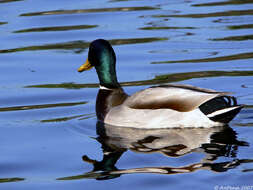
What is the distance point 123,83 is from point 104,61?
1.52 m

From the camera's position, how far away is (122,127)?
9.44 metres

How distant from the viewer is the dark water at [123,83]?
7352mm

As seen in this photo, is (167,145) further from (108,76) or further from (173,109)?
(108,76)

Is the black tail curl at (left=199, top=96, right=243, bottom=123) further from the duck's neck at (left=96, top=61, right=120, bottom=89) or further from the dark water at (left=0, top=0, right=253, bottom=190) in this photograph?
the duck's neck at (left=96, top=61, right=120, bottom=89)

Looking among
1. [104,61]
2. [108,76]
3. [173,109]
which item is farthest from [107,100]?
[173,109]

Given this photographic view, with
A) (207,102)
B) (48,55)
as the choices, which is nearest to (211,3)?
(48,55)

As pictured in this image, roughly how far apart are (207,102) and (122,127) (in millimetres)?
1193

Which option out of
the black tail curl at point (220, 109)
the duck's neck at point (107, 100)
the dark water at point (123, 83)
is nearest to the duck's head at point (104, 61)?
the duck's neck at point (107, 100)

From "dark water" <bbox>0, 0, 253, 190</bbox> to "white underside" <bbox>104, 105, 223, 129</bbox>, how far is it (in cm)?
12

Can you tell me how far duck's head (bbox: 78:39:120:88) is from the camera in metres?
10.1

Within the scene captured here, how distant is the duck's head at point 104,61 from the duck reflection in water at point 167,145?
2.53 feet

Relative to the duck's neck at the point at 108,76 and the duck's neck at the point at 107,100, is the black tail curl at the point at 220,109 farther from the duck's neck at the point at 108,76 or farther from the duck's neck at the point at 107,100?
the duck's neck at the point at 108,76

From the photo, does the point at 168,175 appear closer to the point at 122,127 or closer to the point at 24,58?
the point at 122,127

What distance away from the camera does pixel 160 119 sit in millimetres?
9227
